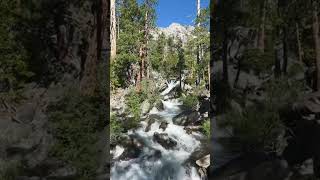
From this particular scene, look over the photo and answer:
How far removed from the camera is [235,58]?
275 cm

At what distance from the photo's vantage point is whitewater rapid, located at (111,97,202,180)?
6.86m

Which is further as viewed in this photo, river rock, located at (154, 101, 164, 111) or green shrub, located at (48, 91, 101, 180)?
river rock, located at (154, 101, 164, 111)

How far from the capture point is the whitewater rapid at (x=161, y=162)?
6.86 meters

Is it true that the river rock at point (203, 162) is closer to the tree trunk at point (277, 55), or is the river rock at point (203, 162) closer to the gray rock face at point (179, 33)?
the tree trunk at point (277, 55)

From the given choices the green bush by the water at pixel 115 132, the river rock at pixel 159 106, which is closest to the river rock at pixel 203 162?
the green bush by the water at pixel 115 132

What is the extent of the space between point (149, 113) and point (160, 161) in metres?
3.33

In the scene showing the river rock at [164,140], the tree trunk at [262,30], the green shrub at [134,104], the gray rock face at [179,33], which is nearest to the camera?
the tree trunk at [262,30]

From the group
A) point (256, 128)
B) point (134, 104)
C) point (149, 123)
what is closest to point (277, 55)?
point (256, 128)

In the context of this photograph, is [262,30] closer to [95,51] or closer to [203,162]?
[95,51]

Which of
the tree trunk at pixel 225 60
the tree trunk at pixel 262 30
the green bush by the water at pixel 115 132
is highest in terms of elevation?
the tree trunk at pixel 262 30

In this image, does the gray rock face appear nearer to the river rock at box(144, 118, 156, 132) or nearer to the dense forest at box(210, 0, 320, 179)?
the river rock at box(144, 118, 156, 132)

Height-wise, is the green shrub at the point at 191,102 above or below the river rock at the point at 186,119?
above

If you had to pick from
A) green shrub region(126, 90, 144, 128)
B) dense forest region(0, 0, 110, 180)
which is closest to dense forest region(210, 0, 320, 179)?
dense forest region(0, 0, 110, 180)

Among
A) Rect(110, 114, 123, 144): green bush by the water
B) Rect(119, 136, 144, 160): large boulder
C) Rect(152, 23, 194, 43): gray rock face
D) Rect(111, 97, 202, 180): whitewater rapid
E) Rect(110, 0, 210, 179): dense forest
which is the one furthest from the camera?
Rect(152, 23, 194, 43): gray rock face
